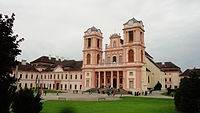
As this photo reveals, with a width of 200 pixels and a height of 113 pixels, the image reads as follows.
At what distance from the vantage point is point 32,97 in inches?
537

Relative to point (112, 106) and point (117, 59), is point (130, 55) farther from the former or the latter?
point (112, 106)

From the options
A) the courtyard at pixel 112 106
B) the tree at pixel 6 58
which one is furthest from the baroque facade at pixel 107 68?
the tree at pixel 6 58

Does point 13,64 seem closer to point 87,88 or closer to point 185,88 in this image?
point 185,88

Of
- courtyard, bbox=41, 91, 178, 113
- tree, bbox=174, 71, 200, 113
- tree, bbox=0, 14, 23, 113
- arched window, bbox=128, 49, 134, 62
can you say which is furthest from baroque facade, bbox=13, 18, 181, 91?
tree, bbox=0, 14, 23, 113

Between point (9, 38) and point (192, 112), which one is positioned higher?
point (9, 38)

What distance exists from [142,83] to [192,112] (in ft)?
115

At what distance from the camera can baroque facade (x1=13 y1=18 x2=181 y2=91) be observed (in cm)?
5272

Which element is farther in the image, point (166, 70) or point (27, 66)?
point (166, 70)

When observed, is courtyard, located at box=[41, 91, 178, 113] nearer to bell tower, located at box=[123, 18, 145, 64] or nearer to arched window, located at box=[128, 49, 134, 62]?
bell tower, located at box=[123, 18, 145, 64]

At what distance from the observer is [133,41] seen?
5369cm

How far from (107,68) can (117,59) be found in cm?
621

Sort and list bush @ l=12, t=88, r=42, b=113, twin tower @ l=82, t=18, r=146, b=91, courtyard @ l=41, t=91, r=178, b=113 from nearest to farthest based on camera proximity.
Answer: bush @ l=12, t=88, r=42, b=113
courtyard @ l=41, t=91, r=178, b=113
twin tower @ l=82, t=18, r=146, b=91

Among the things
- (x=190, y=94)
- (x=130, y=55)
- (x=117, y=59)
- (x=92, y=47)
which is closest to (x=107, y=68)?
(x=117, y=59)

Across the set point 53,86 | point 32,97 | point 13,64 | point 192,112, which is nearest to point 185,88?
point 192,112
